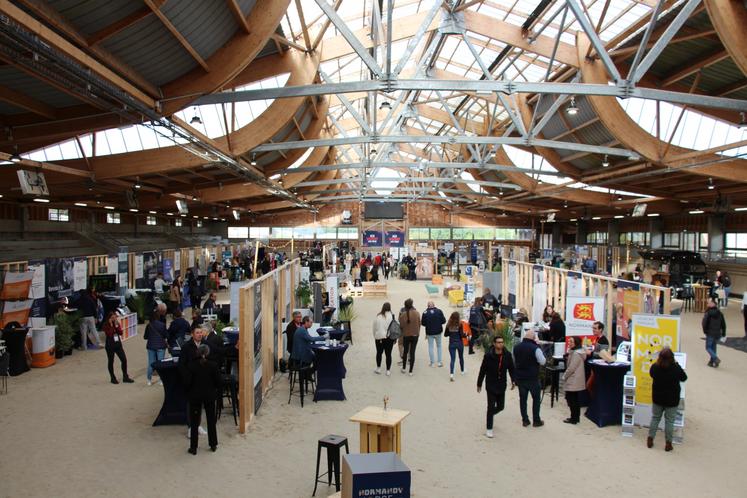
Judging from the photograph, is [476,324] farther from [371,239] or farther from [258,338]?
[371,239]

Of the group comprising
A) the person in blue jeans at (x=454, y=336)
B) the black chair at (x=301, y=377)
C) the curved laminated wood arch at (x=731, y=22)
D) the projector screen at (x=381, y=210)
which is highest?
the curved laminated wood arch at (x=731, y=22)

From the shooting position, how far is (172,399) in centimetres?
688

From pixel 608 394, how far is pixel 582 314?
7.15 feet

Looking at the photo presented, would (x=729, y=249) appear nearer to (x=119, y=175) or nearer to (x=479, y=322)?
(x=479, y=322)

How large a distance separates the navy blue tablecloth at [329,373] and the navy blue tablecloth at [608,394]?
3.45 metres

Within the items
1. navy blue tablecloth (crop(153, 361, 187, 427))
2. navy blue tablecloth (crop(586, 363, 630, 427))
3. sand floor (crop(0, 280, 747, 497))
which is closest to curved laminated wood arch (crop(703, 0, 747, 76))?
navy blue tablecloth (crop(586, 363, 630, 427))

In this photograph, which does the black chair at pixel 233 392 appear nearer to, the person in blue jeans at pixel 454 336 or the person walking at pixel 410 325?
the person walking at pixel 410 325

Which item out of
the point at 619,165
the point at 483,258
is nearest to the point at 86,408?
the point at 619,165

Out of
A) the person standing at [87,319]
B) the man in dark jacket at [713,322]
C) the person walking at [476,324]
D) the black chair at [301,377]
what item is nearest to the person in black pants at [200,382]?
the black chair at [301,377]

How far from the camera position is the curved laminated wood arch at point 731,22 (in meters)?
8.04

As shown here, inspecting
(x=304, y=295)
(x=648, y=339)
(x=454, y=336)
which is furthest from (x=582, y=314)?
(x=304, y=295)

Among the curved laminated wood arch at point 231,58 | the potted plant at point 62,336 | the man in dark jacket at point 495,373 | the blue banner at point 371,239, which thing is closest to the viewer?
the man in dark jacket at point 495,373

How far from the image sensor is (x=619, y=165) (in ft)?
57.0

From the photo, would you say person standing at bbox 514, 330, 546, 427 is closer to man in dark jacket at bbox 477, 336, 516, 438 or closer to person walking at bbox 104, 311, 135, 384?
man in dark jacket at bbox 477, 336, 516, 438
